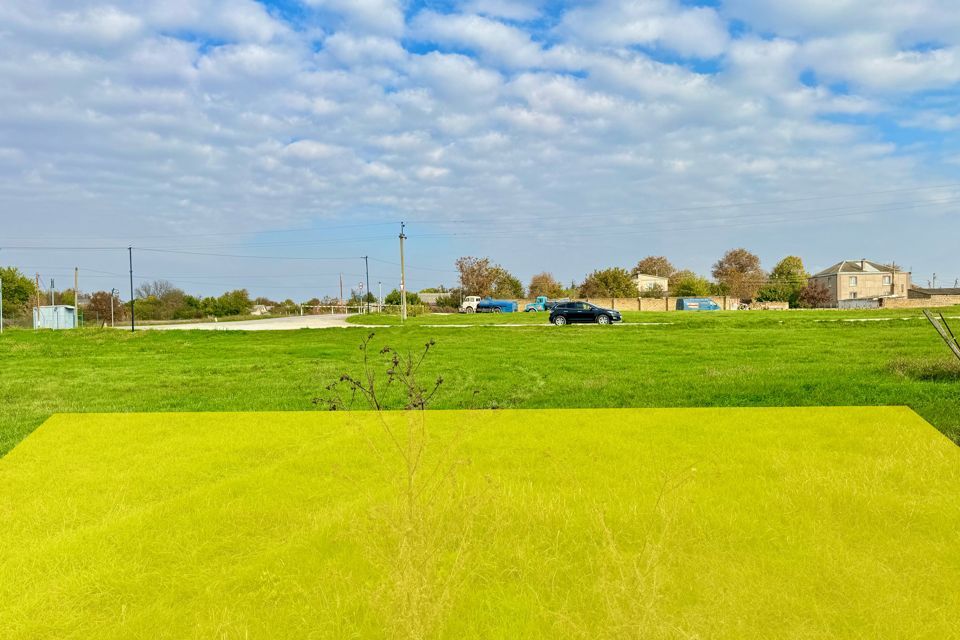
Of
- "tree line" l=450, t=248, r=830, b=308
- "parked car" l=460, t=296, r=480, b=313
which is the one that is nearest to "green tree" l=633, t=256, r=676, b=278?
"tree line" l=450, t=248, r=830, b=308

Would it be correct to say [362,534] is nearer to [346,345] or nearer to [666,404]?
[666,404]

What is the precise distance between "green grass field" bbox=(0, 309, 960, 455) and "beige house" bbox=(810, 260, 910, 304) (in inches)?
2268

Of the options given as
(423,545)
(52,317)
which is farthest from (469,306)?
(423,545)

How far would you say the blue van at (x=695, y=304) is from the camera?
152ft

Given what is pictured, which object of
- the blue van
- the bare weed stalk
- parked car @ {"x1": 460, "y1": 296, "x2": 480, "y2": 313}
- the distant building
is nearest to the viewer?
the bare weed stalk

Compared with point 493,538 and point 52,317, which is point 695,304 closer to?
→ point 52,317

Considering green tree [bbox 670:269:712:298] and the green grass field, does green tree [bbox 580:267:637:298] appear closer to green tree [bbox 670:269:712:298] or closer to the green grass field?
green tree [bbox 670:269:712:298]

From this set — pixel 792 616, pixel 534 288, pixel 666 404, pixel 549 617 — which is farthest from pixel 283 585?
pixel 534 288

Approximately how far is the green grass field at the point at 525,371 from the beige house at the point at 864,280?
57613mm

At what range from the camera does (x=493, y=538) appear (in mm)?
3088

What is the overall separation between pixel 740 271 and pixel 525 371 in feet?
227

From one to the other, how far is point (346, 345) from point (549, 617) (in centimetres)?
1452

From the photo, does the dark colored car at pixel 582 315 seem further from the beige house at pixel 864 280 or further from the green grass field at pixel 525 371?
the beige house at pixel 864 280

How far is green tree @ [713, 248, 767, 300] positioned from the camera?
6850cm
